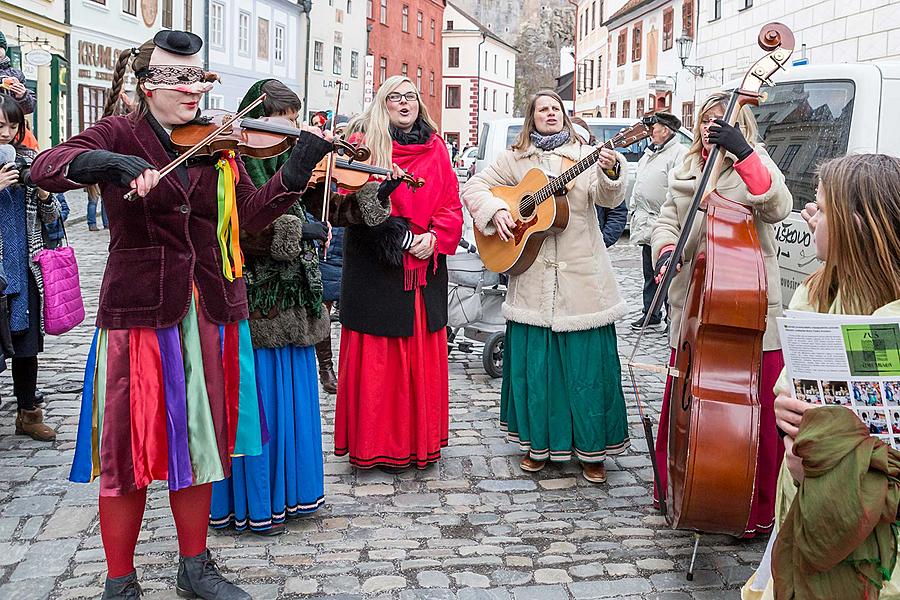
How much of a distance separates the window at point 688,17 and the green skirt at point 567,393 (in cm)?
2069

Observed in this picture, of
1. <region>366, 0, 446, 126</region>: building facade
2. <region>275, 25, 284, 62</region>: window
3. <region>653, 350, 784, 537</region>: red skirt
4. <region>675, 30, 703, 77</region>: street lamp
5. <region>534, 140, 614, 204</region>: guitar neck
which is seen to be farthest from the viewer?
<region>366, 0, 446, 126</region>: building facade

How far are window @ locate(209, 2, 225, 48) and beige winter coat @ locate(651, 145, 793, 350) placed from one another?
26.4 meters

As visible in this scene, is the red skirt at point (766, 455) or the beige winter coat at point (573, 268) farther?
the beige winter coat at point (573, 268)

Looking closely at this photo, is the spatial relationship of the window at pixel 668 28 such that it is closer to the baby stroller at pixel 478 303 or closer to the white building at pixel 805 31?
the white building at pixel 805 31

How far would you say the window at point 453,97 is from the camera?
62875 mm

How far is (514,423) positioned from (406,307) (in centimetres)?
87

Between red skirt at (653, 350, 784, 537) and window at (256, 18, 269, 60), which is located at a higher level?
window at (256, 18, 269, 60)

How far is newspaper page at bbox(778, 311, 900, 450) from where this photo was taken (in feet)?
6.48

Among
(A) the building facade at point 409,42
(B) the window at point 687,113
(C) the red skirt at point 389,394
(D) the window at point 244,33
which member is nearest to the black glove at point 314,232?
(C) the red skirt at point 389,394

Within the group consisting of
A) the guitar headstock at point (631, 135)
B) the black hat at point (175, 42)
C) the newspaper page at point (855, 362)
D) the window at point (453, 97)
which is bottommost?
the newspaper page at point (855, 362)

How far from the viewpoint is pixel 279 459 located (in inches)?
155

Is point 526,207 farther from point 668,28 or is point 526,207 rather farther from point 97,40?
point 668,28

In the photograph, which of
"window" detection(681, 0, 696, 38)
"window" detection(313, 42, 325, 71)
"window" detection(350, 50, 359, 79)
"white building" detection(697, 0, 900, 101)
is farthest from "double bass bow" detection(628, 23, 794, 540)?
"window" detection(350, 50, 359, 79)

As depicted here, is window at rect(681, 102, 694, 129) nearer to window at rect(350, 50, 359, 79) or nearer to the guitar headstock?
the guitar headstock
